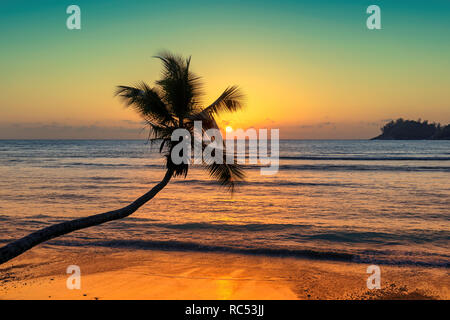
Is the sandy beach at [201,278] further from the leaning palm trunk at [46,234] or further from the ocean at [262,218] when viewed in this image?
the leaning palm trunk at [46,234]

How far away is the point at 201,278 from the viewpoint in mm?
9164

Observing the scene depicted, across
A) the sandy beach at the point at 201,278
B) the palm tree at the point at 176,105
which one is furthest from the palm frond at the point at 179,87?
the sandy beach at the point at 201,278

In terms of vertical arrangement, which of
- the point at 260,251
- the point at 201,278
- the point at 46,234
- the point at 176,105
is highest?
the point at 176,105

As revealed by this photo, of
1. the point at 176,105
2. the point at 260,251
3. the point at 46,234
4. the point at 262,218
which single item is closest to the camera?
the point at 46,234

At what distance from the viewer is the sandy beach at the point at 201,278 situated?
8.22 meters

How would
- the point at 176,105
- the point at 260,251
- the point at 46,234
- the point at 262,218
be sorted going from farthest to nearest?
the point at 262,218, the point at 260,251, the point at 176,105, the point at 46,234

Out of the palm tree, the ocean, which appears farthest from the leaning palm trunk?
the ocean

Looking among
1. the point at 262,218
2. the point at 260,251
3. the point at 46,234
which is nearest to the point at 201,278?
the point at 260,251

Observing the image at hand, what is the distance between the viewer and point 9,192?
23.5 meters

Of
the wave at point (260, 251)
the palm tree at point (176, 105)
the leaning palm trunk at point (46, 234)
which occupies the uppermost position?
the palm tree at point (176, 105)

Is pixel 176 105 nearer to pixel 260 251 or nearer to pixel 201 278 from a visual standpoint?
pixel 201 278

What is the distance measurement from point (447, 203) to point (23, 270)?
68.9ft
